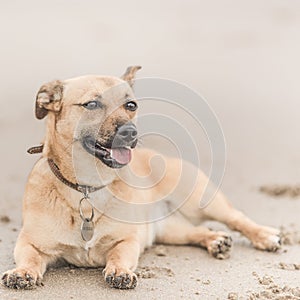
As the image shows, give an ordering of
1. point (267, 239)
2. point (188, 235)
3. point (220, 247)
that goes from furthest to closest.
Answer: point (188, 235) → point (267, 239) → point (220, 247)

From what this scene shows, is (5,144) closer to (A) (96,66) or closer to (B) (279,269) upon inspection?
(A) (96,66)

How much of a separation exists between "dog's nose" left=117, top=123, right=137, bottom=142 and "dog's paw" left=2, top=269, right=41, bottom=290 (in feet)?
2.88

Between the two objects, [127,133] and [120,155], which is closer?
[127,133]

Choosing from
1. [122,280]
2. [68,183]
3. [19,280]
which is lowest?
Answer: [19,280]

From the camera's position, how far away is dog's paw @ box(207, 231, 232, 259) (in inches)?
188

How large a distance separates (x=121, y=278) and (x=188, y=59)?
6.65 m

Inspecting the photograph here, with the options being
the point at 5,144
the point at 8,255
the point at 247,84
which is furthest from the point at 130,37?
the point at 8,255

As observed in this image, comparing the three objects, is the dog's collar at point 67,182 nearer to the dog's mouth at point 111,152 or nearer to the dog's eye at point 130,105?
the dog's mouth at point 111,152

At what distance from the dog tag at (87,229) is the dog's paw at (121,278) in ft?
1.05

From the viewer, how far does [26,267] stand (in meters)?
4.02

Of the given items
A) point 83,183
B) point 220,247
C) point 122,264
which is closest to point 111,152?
point 83,183

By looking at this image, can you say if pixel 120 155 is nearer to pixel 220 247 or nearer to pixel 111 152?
pixel 111 152

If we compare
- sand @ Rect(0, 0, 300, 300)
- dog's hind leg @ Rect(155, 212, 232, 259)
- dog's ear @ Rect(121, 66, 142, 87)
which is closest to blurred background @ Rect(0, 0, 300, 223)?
sand @ Rect(0, 0, 300, 300)

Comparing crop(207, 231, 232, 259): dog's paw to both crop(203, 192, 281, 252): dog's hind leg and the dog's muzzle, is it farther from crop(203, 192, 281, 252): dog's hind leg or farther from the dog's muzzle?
the dog's muzzle
